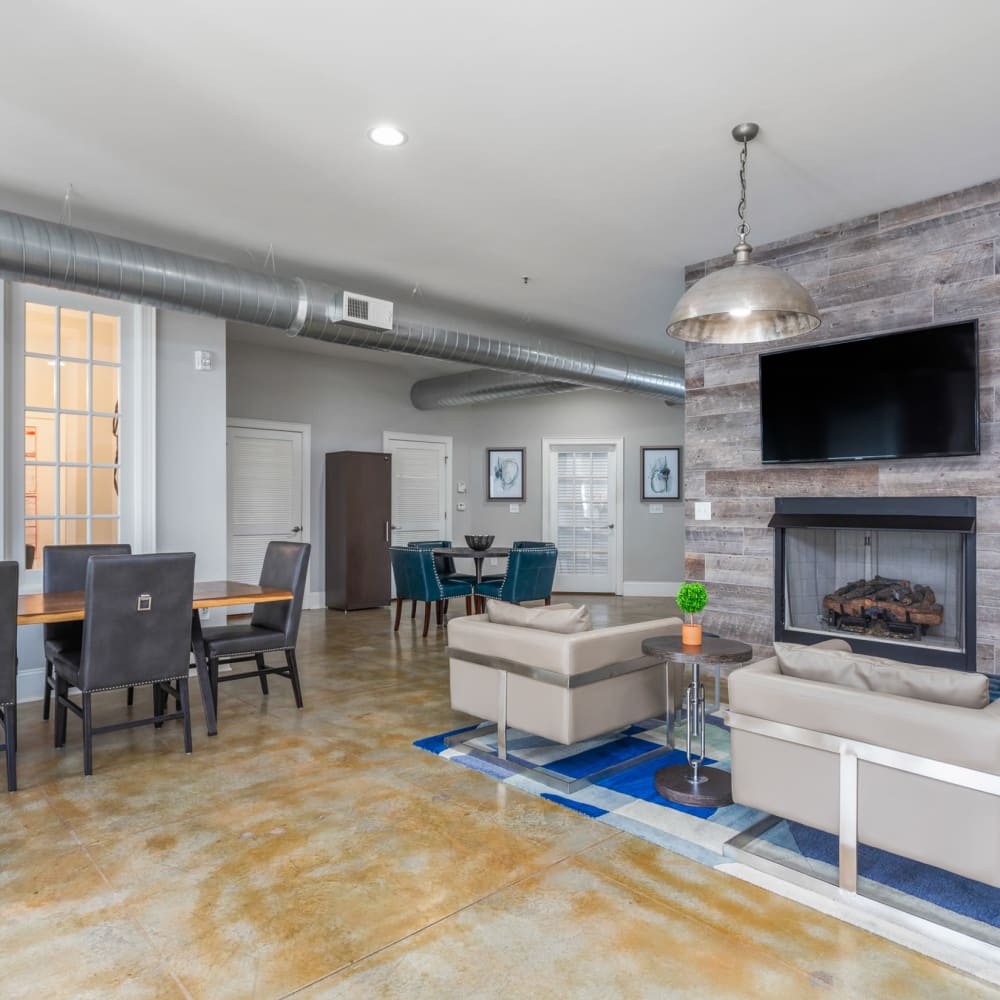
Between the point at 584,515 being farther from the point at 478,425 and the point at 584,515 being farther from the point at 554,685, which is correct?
the point at 554,685

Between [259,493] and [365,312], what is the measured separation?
3629 millimetres

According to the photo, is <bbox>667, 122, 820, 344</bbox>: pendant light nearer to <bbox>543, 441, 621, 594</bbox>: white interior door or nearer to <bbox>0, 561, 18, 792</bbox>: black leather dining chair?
<bbox>0, 561, 18, 792</bbox>: black leather dining chair

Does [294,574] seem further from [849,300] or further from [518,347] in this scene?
[849,300]

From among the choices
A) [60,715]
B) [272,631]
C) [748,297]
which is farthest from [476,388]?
[748,297]

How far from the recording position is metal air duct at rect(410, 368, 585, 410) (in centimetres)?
776

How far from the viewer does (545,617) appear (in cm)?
338

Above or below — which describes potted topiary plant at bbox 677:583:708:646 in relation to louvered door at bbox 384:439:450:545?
below

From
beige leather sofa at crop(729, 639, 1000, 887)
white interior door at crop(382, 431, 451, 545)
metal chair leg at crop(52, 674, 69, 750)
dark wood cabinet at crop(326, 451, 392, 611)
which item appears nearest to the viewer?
beige leather sofa at crop(729, 639, 1000, 887)

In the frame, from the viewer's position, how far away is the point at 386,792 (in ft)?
9.97

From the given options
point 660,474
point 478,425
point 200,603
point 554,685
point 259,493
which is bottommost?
point 554,685

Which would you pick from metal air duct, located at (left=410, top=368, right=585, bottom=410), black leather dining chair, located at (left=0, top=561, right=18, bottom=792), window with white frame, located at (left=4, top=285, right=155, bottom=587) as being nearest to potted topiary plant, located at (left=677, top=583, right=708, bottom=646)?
black leather dining chair, located at (left=0, top=561, right=18, bottom=792)

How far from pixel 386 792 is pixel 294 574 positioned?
5.32 feet

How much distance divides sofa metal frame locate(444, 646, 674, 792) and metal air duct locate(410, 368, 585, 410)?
14.2ft

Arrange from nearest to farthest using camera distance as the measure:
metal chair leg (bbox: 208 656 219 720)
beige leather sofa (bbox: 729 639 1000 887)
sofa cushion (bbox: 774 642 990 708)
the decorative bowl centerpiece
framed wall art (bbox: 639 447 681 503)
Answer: beige leather sofa (bbox: 729 639 1000 887) < sofa cushion (bbox: 774 642 990 708) < metal chair leg (bbox: 208 656 219 720) < the decorative bowl centerpiece < framed wall art (bbox: 639 447 681 503)
